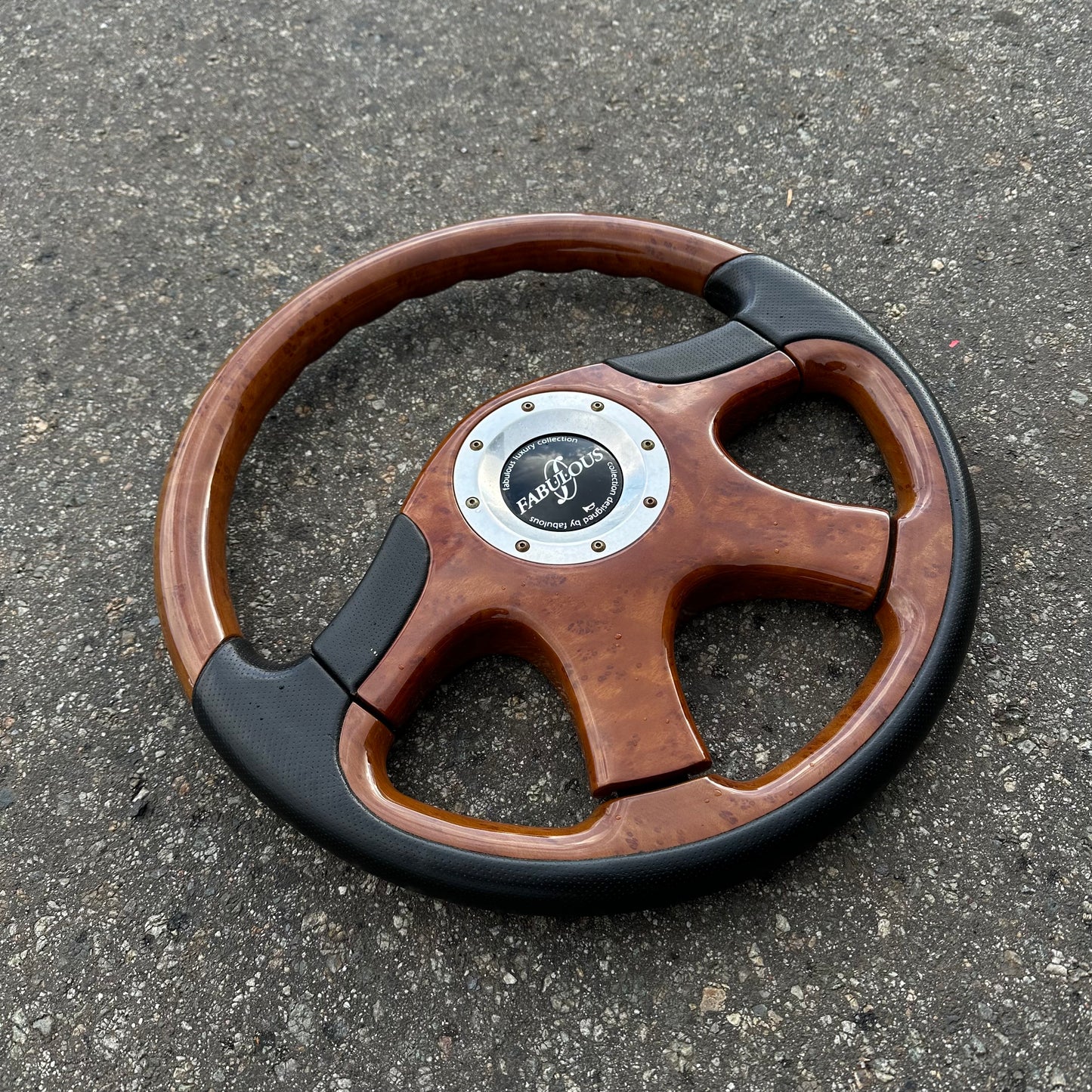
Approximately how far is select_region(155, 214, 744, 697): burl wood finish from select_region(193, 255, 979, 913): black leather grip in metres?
0.09

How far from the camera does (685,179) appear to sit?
1.93m

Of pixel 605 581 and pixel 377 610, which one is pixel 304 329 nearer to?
pixel 377 610

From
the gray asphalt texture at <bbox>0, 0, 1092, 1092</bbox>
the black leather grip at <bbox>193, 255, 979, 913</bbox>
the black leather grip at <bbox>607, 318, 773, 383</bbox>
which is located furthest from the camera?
the black leather grip at <bbox>607, 318, 773, 383</bbox>

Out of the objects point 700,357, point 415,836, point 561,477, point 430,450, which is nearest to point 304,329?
point 430,450

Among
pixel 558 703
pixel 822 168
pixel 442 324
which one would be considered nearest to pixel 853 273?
pixel 822 168

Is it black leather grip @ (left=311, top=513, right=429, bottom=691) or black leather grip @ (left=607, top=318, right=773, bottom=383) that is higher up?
black leather grip @ (left=607, top=318, right=773, bottom=383)

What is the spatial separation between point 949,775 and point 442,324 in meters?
1.10

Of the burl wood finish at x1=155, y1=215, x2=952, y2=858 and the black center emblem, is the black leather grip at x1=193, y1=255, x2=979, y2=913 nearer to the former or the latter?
the burl wood finish at x1=155, y1=215, x2=952, y2=858

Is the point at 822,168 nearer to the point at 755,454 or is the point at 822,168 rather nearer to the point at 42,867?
the point at 755,454

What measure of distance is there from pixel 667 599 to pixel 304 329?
688mm

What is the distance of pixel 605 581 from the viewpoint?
1232 millimetres

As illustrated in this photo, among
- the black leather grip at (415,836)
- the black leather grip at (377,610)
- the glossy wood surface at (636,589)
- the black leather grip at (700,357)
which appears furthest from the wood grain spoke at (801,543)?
the black leather grip at (377,610)

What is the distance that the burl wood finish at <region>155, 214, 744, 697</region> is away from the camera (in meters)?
1.25

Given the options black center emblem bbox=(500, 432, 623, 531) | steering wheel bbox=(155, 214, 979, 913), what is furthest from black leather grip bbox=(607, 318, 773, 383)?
black center emblem bbox=(500, 432, 623, 531)
